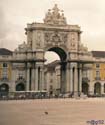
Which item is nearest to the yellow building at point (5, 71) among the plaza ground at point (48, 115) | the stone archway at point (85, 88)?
the stone archway at point (85, 88)

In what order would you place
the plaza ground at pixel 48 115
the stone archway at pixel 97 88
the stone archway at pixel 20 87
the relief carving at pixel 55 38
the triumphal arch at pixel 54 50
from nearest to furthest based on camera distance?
the plaza ground at pixel 48 115 → the triumphal arch at pixel 54 50 → the relief carving at pixel 55 38 → the stone archway at pixel 20 87 → the stone archway at pixel 97 88

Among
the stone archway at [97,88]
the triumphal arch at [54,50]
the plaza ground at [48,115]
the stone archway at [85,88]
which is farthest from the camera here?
the stone archway at [97,88]

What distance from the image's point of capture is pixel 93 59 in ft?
65.4

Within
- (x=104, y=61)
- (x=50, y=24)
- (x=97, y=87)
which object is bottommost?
(x=97, y=87)

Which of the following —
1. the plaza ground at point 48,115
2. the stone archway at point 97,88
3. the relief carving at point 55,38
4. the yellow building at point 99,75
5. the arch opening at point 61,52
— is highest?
the relief carving at point 55,38

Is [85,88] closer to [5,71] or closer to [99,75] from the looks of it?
[99,75]

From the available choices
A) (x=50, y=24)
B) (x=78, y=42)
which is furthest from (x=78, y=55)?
(x=50, y=24)

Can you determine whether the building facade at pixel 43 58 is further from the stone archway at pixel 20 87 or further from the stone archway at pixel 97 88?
the stone archway at pixel 97 88

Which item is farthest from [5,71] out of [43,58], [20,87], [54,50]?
[54,50]

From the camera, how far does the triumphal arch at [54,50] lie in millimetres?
18391

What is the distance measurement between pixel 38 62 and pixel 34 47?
70 cm

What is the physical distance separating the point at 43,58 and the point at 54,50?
60cm

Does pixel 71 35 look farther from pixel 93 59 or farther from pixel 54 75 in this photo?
pixel 54 75

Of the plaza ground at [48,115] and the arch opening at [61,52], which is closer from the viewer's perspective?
the plaza ground at [48,115]
